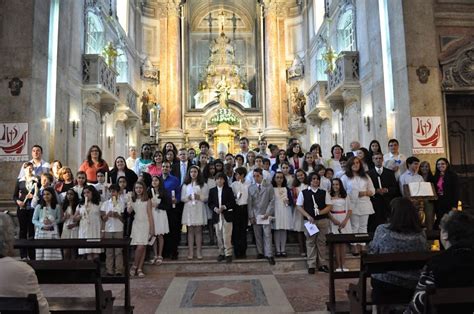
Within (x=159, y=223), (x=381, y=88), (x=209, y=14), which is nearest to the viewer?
(x=159, y=223)

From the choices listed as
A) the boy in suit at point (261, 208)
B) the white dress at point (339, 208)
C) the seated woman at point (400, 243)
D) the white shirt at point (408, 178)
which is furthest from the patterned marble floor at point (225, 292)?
the white shirt at point (408, 178)

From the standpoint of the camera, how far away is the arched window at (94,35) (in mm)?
14193

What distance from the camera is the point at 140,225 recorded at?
21.7 feet

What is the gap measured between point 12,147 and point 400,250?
840cm

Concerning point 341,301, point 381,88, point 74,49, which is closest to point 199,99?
point 74,49

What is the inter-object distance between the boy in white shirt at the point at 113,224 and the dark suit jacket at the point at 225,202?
149 cm

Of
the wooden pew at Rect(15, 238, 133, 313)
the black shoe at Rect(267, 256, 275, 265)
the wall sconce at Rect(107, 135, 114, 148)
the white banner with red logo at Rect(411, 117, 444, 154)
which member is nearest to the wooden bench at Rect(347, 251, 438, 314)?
the wooden pew at Rect(15, 238, 133, 313)

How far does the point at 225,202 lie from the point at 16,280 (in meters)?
4.62

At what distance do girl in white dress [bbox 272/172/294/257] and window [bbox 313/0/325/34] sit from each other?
13.9 metres

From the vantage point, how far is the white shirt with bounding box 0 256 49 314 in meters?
2.56

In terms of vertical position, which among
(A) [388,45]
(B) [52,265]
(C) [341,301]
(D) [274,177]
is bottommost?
(C) [341,301]

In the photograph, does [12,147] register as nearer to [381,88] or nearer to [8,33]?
[8,33]

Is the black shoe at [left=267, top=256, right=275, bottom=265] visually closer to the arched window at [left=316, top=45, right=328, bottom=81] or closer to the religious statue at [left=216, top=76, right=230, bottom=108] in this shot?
the arched window at [left=316, top=45, right=328, bottom=81]

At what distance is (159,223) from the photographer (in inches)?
271
